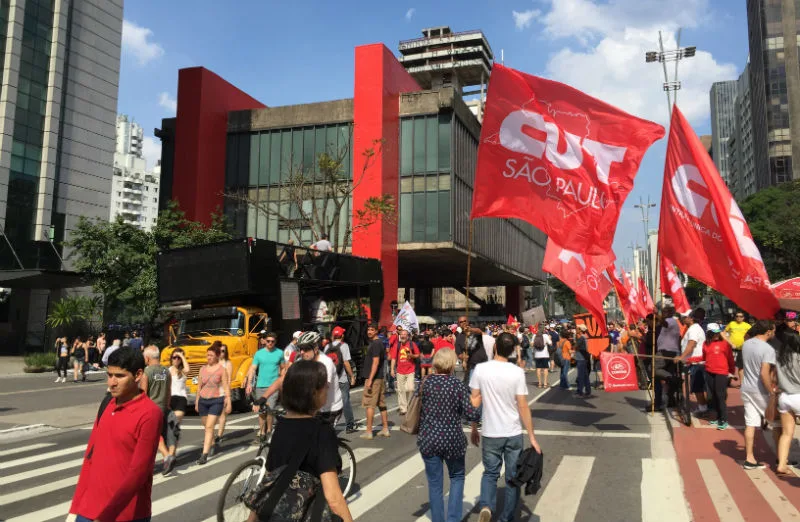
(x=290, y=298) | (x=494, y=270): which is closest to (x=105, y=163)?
(x=494, y=270)

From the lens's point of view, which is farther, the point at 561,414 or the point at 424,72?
the point at 424,72

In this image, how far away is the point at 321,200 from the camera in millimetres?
39562

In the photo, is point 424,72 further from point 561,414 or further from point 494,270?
point 561,414

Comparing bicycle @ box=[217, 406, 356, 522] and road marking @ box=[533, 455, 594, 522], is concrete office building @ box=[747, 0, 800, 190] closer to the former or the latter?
road marking @ box=[533, 455, 594, 522]

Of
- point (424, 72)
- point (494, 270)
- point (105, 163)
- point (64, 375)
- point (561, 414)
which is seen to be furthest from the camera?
point (424, 72)

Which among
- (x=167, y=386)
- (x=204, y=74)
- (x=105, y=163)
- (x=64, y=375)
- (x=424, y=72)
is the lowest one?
(x=64, y=375)

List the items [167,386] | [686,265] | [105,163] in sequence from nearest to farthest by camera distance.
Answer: [167,386]
[686,265]
[105,163]

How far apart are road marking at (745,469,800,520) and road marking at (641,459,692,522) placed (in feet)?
2.67

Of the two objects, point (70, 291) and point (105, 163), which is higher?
point (105, 163)

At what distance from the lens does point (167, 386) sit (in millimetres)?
7770

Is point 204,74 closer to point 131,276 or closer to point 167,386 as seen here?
point 131,276

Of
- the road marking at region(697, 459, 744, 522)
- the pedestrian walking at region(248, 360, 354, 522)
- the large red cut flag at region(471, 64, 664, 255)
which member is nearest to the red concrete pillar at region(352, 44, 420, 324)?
the large red cut flag at region(471, 64, 664, 255)

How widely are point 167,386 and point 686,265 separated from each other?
7.52m

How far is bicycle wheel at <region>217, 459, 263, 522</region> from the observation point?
535 centimetres
